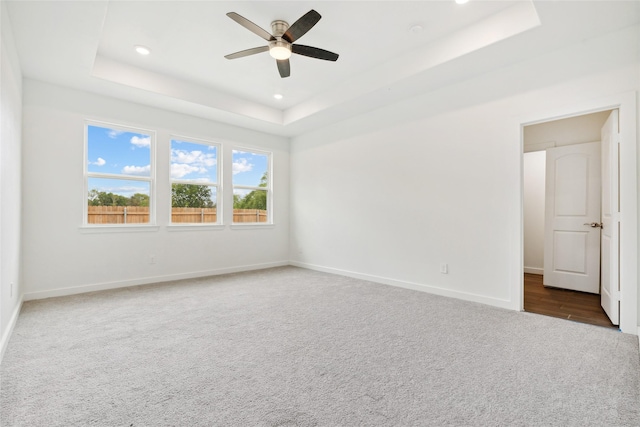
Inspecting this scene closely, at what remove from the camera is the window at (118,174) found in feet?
13.8

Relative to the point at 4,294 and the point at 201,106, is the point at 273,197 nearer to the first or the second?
the point at 201,106

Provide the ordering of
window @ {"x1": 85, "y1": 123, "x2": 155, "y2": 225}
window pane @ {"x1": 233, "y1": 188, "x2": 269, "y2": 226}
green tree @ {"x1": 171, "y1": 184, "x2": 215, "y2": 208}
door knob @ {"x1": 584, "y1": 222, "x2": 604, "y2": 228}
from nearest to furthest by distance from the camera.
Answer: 1. door knob @ {"x1": 584, "y1": 222, "x2": 604, "y2": 228}
2. window @ {"x1": 85, "y1": 123, "x2": 155, "y2": 225}
3. green tree @ {"x1": 171, "y1": 184, "x2": 215, "y2": 208}
4. window pane @ {"x1": 233, "y1": 188, "x2": 269, "y2": 226}

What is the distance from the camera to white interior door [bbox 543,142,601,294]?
406cm

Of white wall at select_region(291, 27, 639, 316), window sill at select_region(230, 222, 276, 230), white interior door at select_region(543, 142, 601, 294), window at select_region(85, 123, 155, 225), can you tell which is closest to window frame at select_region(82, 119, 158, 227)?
window at select_region(85, 123, 155, 225)

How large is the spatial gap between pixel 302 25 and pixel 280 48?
1.38ft

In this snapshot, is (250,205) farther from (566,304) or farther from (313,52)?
(566,304)

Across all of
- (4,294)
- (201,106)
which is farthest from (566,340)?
(201,106)

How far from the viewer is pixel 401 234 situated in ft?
Answer: 14.4

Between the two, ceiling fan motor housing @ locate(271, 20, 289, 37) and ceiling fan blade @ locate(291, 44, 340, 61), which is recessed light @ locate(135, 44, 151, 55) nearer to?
ceiling fan motor housing @ locate(271, 20, 289, 37)

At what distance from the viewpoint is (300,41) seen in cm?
339

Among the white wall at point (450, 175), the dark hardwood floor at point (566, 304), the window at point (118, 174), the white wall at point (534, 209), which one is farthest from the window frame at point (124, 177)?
the white wall at point (534, 209)

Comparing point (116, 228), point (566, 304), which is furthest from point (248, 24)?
point (566, 304)

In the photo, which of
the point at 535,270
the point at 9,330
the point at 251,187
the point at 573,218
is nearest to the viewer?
the point at 9,330

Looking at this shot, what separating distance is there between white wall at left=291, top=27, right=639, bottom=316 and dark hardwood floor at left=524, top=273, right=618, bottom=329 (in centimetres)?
46
